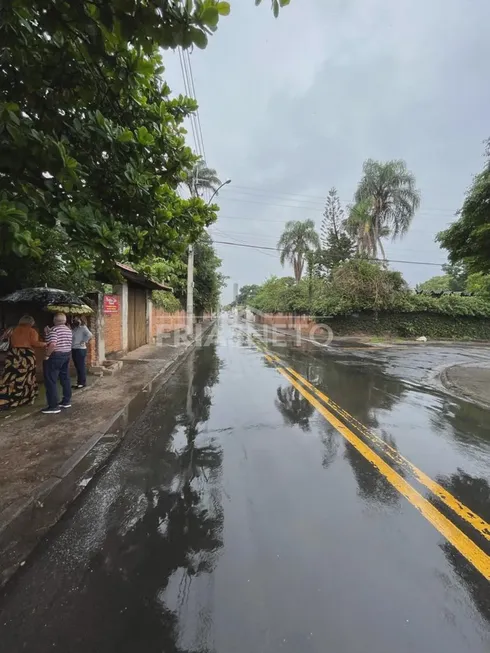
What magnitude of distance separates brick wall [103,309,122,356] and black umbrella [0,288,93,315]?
3.65m

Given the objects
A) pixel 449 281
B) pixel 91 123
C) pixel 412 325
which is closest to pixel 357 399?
pixel 91 123

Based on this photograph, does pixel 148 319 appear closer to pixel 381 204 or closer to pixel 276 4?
pixel 276 4

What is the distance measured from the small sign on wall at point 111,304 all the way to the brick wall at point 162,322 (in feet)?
20.9

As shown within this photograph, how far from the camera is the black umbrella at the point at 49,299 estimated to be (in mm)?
6355

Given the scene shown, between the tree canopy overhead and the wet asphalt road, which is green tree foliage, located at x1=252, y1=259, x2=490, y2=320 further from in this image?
the tree canopy overhead

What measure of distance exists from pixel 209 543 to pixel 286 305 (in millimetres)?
33582

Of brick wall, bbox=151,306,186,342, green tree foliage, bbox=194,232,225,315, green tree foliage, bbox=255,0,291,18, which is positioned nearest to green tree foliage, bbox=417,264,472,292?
green tree foliage, bbox=194,232,225,315

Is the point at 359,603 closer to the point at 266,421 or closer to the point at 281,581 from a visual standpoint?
the point at 281,581

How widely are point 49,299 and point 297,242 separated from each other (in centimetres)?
3605

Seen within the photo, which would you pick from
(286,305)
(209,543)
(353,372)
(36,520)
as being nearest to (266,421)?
(209,543)

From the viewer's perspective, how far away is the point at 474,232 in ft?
26.8

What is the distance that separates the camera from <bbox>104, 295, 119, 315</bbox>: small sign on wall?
10.6 m

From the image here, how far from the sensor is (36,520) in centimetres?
298

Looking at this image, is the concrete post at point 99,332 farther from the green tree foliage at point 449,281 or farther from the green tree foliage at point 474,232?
the green tree foliage at point 449,281
